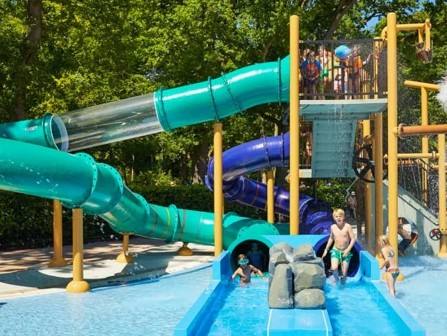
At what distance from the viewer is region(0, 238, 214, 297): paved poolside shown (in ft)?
37.1

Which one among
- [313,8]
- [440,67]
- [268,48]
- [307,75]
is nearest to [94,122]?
[307,75]

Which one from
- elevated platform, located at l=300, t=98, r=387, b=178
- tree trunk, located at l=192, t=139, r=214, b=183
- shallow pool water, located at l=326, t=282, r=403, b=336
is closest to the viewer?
shallow pool water, located at l=326, t=282, r=403, b=336

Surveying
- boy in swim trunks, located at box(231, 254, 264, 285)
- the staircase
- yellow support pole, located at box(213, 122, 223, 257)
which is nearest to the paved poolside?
yellow support pole, located at box(213, 122, 223, 257)

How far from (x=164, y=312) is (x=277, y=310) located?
1990 millimetres

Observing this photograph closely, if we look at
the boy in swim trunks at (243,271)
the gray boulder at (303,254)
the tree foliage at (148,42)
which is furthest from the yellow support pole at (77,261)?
the tree foliage at (148,42)

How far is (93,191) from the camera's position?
1034 cm

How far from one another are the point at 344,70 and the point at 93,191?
5.07m

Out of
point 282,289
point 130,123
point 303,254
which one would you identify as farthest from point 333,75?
point 282,289

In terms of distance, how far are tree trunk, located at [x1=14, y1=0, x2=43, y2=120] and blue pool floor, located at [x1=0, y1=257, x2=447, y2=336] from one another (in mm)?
7146

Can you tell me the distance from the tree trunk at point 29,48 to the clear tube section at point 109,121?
4813 millimetres

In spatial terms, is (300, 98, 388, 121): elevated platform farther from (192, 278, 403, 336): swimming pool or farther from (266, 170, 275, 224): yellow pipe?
(192, 278, 403, 336): swimming pool

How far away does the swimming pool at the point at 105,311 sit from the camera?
26.2 ft

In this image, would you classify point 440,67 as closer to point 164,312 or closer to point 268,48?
point 268,48

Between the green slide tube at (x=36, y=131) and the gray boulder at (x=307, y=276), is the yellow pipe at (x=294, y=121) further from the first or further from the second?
the green slide tube at (x=36, y=131)
